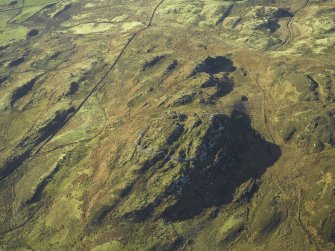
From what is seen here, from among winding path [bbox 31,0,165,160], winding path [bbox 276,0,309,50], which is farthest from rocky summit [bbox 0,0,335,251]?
winding path [bbox 31,0,165,160]

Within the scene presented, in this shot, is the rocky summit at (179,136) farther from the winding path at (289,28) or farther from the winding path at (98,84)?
the winding path at (98,84)

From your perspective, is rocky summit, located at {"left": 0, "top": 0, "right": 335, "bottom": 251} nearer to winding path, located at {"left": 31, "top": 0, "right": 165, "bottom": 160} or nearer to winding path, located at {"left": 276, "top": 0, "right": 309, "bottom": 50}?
winding path, located at {"left": 276, "top": 0, "right": 309, "bottom": 50}

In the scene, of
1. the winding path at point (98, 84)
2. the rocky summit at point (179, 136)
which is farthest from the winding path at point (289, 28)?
the winding path at point (98, 84)

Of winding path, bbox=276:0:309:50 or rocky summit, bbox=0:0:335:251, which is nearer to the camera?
rocky summit, bbox=0:0:335:251

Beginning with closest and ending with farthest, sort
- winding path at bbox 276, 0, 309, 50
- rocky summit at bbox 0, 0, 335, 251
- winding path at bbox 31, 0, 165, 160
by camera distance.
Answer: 1. rocky summit at bbox 0, 0, 335, 251
2. winding path at bbox 31, 0, 165, 160
3. winding path at bbox 276, 0, 309, 50

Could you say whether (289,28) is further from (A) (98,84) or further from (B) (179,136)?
(B) (179,136)

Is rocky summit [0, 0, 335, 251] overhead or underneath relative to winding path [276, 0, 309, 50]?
overhead

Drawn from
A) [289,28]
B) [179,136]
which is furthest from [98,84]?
[289,28]

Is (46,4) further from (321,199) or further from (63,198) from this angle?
(321,199)
